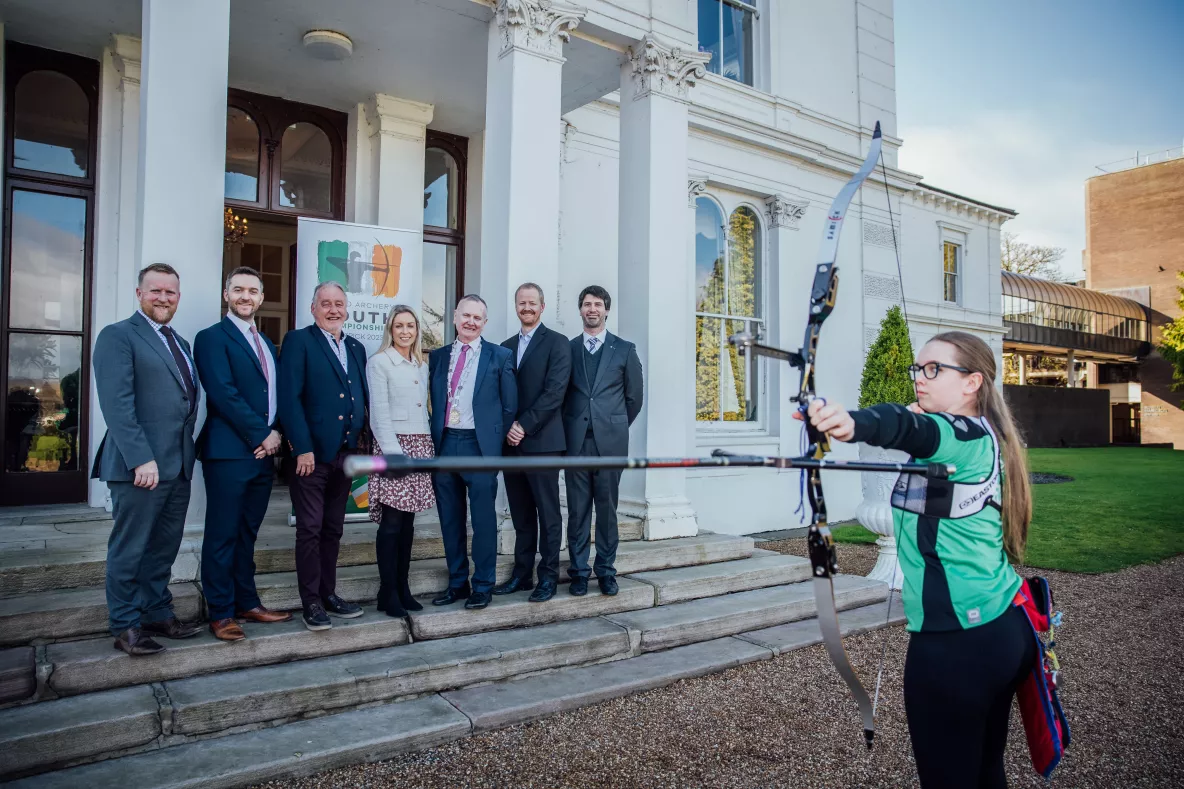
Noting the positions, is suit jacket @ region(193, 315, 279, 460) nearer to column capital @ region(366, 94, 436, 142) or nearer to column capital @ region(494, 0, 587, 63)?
column capital @ region(494, 0, 587, 63)

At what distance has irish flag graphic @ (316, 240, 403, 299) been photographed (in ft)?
20.0

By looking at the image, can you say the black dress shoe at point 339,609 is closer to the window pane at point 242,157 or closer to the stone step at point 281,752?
the stone step at point 281,752

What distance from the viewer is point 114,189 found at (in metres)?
6.31

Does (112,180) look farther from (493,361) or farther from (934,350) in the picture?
(934,350)

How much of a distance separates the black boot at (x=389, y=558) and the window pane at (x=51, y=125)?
478 centimetres

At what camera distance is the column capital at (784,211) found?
10.7 meters

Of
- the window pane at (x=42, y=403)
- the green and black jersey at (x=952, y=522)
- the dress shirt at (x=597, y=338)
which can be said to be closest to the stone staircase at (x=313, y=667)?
the dress shirt at (x=597, y=338)

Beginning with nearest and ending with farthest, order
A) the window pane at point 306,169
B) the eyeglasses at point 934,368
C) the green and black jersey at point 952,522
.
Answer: the green and black jersey at point 952,522 → the eyeglasses at point 934,368 → the window pane at point 306,169

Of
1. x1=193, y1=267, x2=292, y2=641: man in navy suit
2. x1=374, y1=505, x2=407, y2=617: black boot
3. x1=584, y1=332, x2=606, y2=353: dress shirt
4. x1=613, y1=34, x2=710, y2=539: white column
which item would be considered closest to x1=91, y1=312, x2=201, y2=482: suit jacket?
x1=193, y1=267, x2=292, y2=641: man in navy suit

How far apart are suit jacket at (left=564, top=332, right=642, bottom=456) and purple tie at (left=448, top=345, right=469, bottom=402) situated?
0.82 m

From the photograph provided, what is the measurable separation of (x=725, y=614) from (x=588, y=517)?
1.24 meters

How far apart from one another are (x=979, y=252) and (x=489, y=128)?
13624 millimetres

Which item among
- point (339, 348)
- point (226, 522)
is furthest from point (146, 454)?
point (339, 348)

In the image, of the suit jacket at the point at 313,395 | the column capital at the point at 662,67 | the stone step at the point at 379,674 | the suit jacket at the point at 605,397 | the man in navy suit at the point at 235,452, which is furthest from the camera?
the column capital at the point at 662,67
